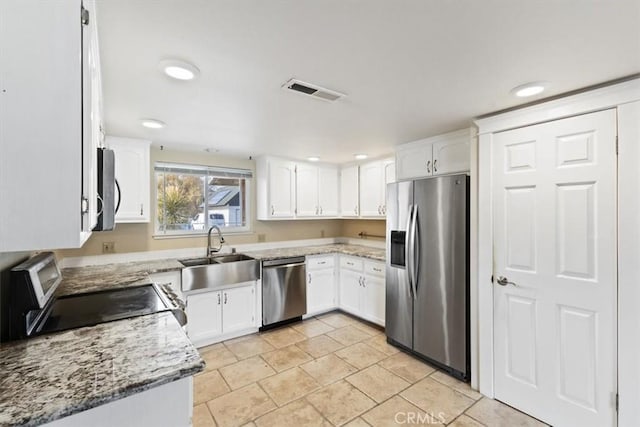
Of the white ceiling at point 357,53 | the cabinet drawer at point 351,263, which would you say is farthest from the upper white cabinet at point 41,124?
the cabinet drawer at point 351,263

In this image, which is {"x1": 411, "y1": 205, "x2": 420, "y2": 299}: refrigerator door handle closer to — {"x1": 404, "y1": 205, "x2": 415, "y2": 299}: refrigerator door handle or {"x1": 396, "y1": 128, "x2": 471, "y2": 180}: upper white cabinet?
{"x1": 404, "y1": 205, "x2": 415, "y2": 299}: refrigerator door handle

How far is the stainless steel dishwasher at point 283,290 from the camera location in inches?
136

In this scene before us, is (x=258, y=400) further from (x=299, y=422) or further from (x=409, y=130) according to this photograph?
(x=409, y=130)

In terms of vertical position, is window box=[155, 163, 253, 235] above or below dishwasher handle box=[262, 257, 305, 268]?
above

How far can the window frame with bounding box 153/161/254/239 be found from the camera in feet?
11.1

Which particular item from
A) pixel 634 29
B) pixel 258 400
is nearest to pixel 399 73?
pixel 634 29

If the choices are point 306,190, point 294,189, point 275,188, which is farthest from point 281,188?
point 306,190

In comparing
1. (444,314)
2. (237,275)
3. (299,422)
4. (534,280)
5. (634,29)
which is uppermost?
(634,29)

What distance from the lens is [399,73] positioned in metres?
1.59

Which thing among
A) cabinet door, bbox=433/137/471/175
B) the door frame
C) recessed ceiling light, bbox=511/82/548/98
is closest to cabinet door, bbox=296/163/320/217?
cabinet door, bbox=433/137/471/175

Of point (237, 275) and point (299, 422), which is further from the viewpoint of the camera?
point (237, 275)

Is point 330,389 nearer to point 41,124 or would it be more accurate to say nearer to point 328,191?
point 41,124

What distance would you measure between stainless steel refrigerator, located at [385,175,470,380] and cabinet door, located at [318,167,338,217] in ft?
4.73

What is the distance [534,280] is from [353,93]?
182 cm
